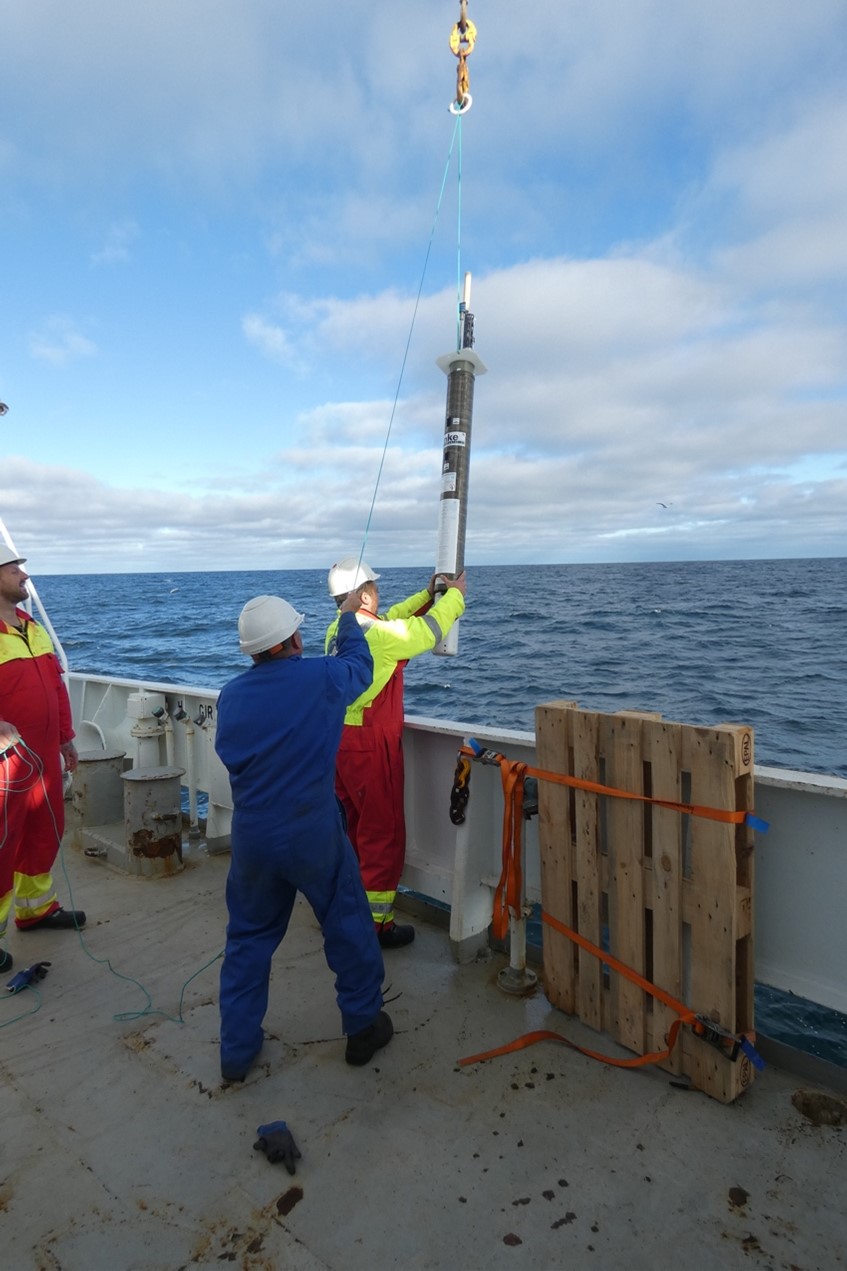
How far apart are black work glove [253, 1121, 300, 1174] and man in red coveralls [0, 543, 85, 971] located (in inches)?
84.8

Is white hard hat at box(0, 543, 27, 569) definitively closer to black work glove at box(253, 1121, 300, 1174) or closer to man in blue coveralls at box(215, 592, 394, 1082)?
man in blue coveralls at box(215, 592, 394, 1082)

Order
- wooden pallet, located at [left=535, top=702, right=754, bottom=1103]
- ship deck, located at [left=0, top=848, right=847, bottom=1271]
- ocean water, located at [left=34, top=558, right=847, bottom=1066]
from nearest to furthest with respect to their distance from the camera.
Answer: ship deck, located at [left=0, top=848, right=847, bottom=1271] → wooden pallet, located at [left=535, top=702, right=754, bottom=1103] → ocean water, located at [left=34, top=558, right=847, bottom=1066]

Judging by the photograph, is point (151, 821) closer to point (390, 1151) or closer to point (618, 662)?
point (390, 1151)

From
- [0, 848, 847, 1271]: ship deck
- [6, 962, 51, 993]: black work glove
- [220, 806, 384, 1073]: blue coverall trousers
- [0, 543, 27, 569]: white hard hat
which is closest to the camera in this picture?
[0, 848, 847, 1271]: ship deck

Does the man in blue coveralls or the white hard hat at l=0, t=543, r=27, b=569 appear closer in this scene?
the man in blue coveralls

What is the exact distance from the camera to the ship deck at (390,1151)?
2158 mm

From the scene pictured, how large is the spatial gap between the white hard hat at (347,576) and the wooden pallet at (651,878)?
142cm

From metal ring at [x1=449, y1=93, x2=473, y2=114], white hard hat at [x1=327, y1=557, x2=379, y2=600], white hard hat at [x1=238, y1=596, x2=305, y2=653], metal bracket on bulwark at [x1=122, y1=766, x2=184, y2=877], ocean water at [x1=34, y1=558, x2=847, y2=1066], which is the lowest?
ocean water at [x1=34, y1=558, x2=847, y2=1066]

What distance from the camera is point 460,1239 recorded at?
7.10 ft

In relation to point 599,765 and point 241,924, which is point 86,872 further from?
point 599,765

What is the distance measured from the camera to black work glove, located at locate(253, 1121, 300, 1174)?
8.04ft

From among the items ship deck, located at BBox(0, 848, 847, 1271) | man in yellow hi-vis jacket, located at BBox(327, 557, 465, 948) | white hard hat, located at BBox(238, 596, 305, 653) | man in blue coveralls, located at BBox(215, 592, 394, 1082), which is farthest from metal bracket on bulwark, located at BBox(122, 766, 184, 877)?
white hard hat, located at BBox(238, 596, 305, 653)


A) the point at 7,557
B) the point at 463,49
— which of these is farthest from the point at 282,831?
the point at 463,49

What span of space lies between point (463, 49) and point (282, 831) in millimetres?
4243
